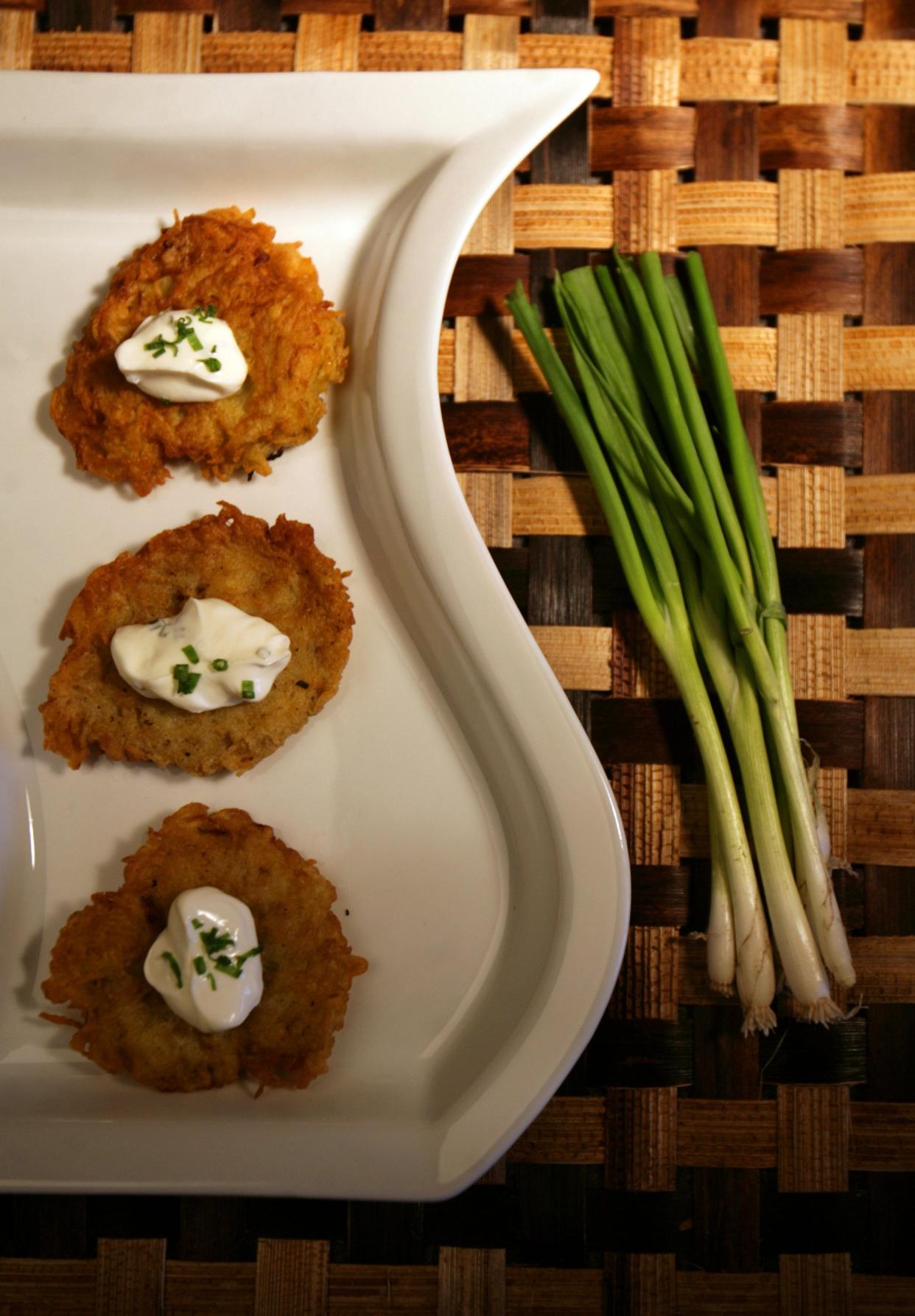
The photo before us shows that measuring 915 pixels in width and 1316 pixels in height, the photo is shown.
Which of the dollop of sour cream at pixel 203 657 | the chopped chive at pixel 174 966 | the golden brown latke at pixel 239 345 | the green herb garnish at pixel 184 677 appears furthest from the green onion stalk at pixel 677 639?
the chopped chive at pixel 174 966

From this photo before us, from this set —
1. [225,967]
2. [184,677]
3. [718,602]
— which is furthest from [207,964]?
[718,602]

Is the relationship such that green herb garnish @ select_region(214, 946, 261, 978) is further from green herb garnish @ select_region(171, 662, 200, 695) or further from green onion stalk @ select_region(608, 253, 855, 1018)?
green onion stalk @ select_region(608, 253, 855, 1018)

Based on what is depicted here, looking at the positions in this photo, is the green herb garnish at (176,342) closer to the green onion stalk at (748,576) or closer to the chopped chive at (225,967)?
the green onion stalk at (748,576)

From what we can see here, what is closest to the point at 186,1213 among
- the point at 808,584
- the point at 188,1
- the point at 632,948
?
the point at 632,948

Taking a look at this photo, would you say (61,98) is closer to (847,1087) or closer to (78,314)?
(78,314)

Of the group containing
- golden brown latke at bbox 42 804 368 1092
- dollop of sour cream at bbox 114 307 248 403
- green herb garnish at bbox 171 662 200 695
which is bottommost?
golden brown latke at bbox 42 804 368 1092

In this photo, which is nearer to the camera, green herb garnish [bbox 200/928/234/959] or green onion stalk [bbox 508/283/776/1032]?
green herb garnish [bbox 200/928/234/959]

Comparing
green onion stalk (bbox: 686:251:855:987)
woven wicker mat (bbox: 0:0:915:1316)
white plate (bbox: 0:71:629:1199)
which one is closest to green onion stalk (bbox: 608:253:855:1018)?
green onion stalk (bbox: 686:251:855:987)
